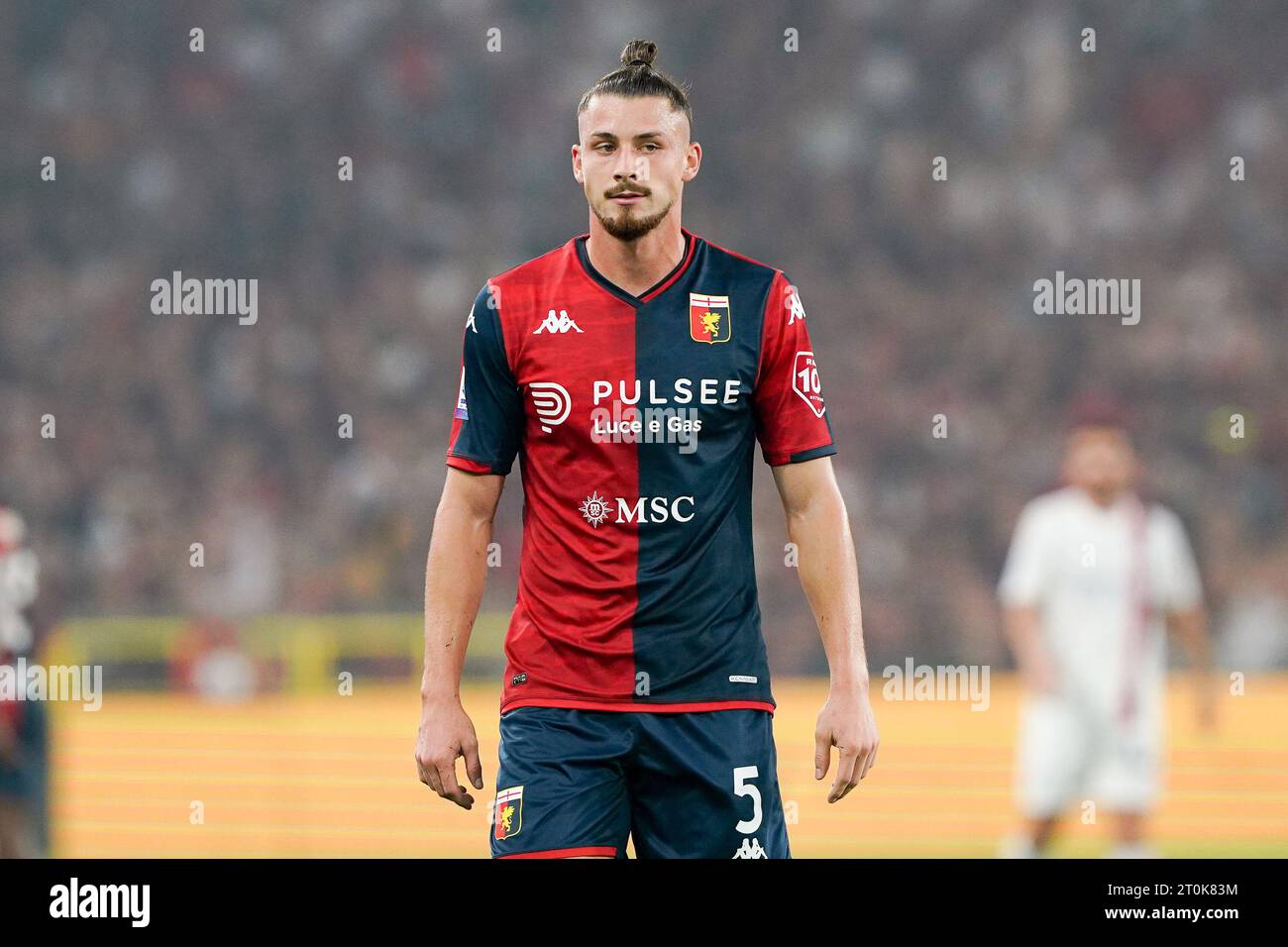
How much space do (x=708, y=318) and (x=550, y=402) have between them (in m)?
0.43

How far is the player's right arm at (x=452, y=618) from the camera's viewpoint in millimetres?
3988

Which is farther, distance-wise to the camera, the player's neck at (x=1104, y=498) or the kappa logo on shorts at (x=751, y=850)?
the player's neck at (x=1104, y=498)

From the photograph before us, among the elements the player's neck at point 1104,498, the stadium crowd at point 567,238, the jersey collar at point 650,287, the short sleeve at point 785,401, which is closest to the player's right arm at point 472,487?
the jersey collar at point 650,287

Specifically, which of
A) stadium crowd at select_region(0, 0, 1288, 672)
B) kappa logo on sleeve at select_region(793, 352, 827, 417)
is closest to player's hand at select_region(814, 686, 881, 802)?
kappa logo on sleeve at select_region(793, 352, 827, 417)

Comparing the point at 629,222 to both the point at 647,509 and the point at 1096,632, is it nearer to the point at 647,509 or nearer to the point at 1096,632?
the point at 647,509

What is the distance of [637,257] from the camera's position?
165 inches

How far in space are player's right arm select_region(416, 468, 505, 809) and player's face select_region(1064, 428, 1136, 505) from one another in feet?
15.3

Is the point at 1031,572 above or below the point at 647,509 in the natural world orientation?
below

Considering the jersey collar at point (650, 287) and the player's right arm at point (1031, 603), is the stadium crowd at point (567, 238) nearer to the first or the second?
the player's right arm at point (1031, 603)

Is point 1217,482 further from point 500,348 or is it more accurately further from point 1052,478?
point 500,348

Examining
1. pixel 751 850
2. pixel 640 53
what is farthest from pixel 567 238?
pixel 751 850

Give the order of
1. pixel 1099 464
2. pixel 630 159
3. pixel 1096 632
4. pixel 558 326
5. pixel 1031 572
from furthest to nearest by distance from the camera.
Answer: pixel 1096 632 < pixel 1031 572 < pixel 1099 464 < pixel 558 326 < pixel 630 159

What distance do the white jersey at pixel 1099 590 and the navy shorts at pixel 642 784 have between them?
461cm

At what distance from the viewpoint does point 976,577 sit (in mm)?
15414
